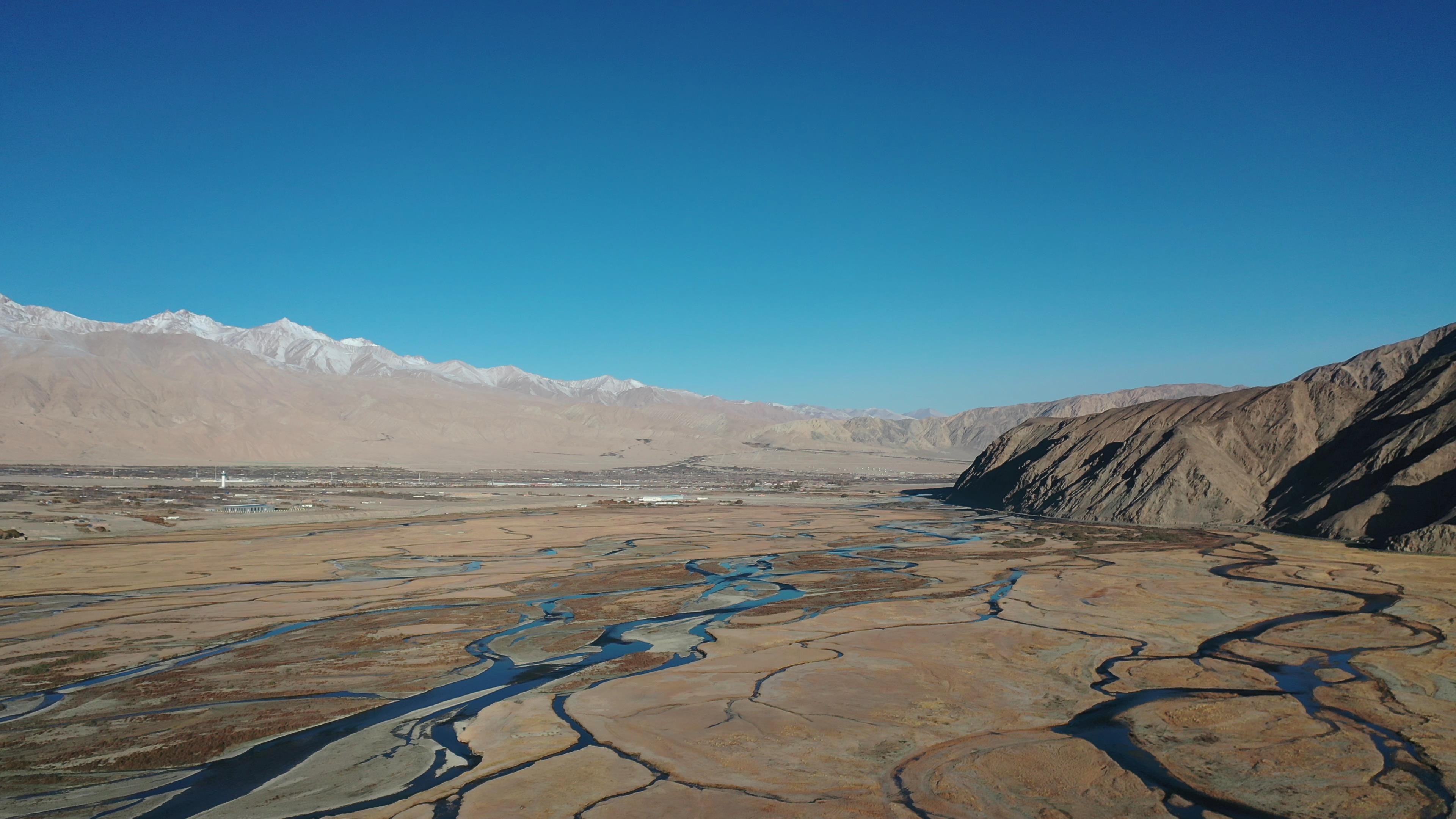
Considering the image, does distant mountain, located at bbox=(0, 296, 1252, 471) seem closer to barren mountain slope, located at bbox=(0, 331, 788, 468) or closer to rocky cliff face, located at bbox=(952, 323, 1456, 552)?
barren mountain slope, located at bbox=(0, 331, 788, 468)

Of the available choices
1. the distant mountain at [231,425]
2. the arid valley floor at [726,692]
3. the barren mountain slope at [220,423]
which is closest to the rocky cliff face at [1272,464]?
the arid valley floor at [726,692]

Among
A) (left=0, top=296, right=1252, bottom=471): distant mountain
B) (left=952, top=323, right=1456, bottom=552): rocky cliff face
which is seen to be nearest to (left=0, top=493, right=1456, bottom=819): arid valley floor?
(left=952, top=323, right=1456, bottom=552): rocky cliff face

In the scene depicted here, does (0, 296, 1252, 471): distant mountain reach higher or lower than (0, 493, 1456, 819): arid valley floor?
higher

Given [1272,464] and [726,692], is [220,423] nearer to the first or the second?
[1272,464]

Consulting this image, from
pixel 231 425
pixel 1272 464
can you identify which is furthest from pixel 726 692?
pixel 231 425

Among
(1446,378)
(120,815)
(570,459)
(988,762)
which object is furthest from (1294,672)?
(570,459)

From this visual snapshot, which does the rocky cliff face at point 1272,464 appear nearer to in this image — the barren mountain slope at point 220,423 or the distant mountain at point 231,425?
the distant mountain at point 231,425

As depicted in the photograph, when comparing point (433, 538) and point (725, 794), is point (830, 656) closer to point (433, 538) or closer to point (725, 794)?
point (725, 794)
